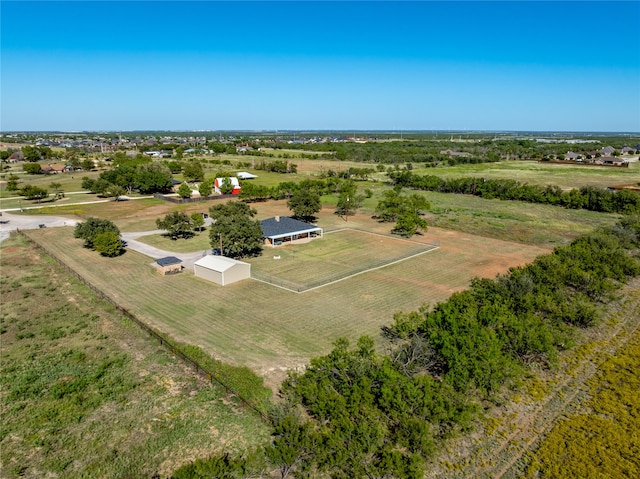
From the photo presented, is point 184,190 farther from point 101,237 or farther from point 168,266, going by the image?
point 168,266

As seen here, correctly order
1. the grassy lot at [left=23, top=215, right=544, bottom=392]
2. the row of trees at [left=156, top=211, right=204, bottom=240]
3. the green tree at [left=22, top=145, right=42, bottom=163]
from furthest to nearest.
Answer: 1. the green tree at [left=22, top=145, right=42, bottom=163]
2. the row of trees at [left=156, top=211, right=204, bottom=240]
3. the grassy lot at [left=23, top=215, right=544, bottom=392]

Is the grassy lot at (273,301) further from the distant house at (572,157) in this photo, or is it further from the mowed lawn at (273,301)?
the distant house at (572,157)

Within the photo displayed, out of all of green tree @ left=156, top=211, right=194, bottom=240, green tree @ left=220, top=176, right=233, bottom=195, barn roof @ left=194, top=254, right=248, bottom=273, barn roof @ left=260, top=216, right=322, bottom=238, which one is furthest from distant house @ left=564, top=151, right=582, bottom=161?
barn roof @ left=194, top=254, right=248, bottom=273

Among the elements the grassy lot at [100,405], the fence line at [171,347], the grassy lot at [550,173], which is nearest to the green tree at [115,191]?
the fence line at [171,347]

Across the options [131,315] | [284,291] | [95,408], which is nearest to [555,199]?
[284,291]

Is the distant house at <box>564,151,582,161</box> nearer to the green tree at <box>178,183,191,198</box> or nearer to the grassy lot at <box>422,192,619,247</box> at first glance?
the grassy lot at <box>422,192,619,247</box>

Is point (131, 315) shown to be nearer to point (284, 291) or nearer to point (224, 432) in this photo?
point (284, 291)
